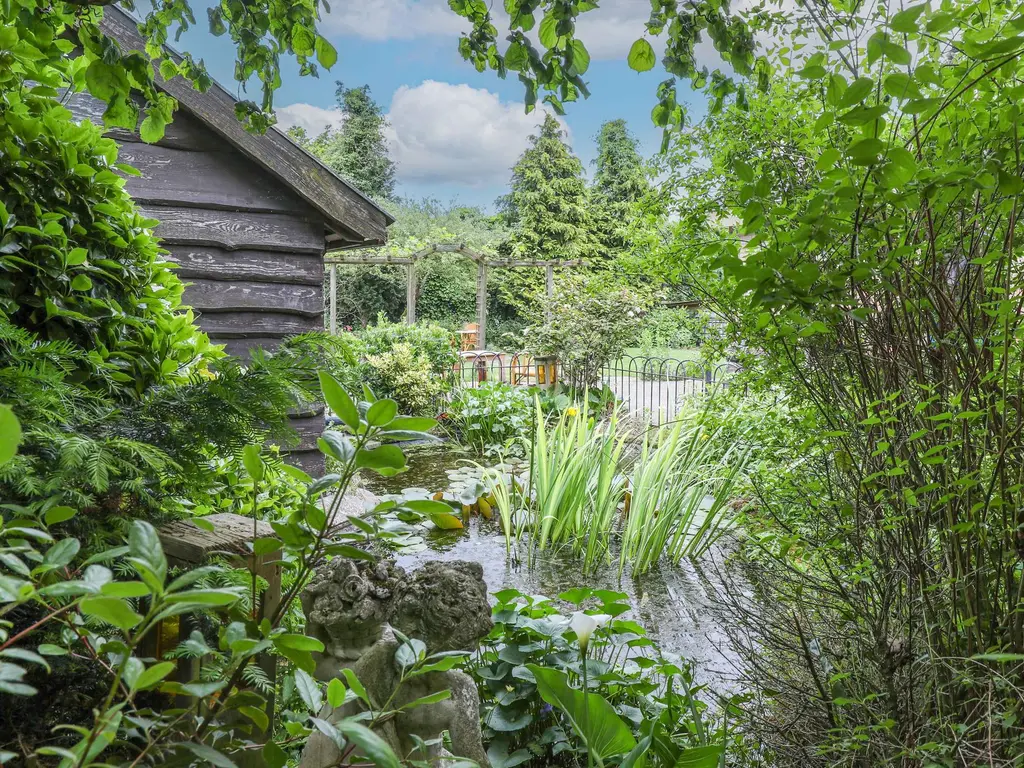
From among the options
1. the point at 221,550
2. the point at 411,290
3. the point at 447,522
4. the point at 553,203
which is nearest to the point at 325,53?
the point at 221,550

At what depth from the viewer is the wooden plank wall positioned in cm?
296

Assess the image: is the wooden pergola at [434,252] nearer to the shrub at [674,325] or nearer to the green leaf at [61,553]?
the shrub at [674,325]

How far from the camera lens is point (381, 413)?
620 millimetres

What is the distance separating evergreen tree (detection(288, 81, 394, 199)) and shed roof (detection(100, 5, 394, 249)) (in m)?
20.7

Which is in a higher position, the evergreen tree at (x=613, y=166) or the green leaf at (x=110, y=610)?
the evergreen tree at (x=613, y=166)

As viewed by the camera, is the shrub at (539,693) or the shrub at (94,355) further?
the shrub at (539,693)

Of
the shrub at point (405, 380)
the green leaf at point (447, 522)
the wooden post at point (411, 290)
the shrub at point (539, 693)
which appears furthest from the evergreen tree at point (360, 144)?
the shrub at point (539, 693)

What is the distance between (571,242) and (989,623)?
20.0 m

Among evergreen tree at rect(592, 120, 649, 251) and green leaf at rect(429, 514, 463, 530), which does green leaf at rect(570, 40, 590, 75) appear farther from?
evergreen tree at rect(592, 120, 649, 251)

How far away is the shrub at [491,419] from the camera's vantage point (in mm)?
6945

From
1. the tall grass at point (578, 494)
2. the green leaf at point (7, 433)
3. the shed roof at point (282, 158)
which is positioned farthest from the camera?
the tall grass at point (578, 494)

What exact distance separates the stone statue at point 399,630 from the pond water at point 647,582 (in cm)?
161

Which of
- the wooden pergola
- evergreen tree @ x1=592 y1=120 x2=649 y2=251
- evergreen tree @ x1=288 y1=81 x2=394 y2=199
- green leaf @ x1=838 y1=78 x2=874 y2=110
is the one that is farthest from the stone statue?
evergreen tree @ x1=288 y1=81 x2=394 y2=199

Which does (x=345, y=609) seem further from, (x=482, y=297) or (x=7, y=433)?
(x=482, y=297)
